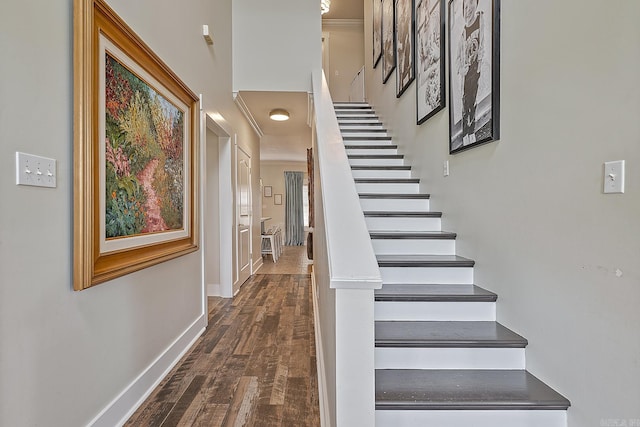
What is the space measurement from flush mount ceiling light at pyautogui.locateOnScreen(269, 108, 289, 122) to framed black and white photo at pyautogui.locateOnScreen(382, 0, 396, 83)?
1494 millimetres

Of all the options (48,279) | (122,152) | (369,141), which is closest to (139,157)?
(122,152)

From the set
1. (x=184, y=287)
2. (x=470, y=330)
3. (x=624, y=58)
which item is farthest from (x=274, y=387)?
(x=624, y=58)

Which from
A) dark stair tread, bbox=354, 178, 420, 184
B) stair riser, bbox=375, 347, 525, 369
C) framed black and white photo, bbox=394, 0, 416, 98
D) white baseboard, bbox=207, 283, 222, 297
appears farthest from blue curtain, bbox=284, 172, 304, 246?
stair riser, bbox=375, 347, 525, 369

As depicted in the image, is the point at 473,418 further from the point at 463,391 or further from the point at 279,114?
the point at 279,114

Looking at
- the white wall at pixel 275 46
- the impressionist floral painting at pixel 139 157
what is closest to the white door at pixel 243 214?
the white wall at pixel 275 46

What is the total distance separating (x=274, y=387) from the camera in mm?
2027

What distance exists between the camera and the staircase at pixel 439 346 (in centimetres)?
139

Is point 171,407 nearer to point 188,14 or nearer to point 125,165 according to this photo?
point 125,165

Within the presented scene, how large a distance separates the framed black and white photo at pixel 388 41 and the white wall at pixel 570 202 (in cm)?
246

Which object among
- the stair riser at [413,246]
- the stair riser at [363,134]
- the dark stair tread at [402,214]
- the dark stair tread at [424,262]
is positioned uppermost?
the stair riser at [363,134]

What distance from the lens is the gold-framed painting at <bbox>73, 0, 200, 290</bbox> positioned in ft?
4.42

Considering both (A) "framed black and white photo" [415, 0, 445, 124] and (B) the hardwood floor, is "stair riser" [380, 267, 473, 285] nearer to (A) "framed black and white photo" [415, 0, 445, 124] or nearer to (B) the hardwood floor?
(B) the hardwood floor

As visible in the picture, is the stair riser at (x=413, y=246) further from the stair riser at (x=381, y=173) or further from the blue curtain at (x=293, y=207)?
the blue curtain at (x=293, y=207)

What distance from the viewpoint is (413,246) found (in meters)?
2.44
